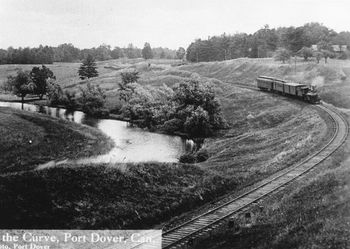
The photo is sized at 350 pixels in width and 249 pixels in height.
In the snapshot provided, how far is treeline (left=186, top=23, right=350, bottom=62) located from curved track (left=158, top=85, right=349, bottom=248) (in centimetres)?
8180

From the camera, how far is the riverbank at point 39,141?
1556 inches

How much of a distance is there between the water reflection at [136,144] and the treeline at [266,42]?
213ft

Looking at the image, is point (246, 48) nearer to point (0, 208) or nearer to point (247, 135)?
point (247, 135)

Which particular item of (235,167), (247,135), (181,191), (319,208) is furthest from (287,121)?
(319,208)

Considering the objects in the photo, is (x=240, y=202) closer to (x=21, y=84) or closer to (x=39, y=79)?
(x=21, y=84)

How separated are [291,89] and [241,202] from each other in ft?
160

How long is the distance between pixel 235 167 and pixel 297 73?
6447 cm

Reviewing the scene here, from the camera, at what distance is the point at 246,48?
165 m

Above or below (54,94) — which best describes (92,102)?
below

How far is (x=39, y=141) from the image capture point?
4631 cm

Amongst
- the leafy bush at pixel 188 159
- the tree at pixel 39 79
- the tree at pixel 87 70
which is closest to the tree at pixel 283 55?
the tree at pixel 87 70

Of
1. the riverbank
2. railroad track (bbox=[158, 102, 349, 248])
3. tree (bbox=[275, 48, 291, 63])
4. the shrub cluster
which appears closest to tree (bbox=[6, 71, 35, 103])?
the shrub cluster

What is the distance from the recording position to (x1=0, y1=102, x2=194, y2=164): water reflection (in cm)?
5059

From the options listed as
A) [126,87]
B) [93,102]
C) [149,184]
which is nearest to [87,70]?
[126,87]
